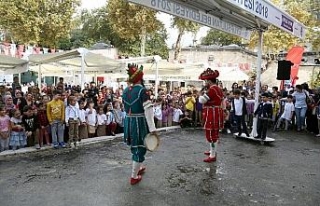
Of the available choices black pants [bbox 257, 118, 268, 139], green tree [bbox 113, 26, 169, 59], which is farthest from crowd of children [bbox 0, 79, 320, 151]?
green tree [bbox 113, 26, 169, 59]

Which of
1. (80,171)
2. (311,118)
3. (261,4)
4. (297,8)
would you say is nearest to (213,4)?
(261,4)

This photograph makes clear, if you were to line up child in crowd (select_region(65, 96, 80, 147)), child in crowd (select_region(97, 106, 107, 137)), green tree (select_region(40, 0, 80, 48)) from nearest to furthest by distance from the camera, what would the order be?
child in crowd (select_region(65, 96, 80, 147)) → child in crowd (select_region(97, 106, 107, 137)) → green tree (select_region(40, 0, 80, 48))

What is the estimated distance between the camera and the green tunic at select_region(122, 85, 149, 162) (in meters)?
6.27

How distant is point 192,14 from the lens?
7.69 m

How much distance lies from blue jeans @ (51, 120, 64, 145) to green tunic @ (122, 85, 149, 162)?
3.37 metres

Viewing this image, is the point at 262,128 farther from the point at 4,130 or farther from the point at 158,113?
the point at 4,130

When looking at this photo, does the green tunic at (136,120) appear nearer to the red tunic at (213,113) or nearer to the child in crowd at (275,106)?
the red tunic at (213,113)

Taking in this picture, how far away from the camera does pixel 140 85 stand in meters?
6.32

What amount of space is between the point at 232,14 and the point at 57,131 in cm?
517

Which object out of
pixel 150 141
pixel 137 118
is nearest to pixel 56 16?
pixel 137 118

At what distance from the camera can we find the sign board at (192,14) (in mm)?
6166

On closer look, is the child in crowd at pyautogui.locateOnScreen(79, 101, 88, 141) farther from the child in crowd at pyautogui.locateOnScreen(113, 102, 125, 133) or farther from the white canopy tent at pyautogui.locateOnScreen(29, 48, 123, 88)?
the white canopy tent at pyautogui.locateOnScreen(29, 48, 123, 88)

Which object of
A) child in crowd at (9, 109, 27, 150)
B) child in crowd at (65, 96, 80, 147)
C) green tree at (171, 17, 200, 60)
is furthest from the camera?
green tree at (171, 17, 200, 60)

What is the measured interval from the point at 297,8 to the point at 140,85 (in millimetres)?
24941
